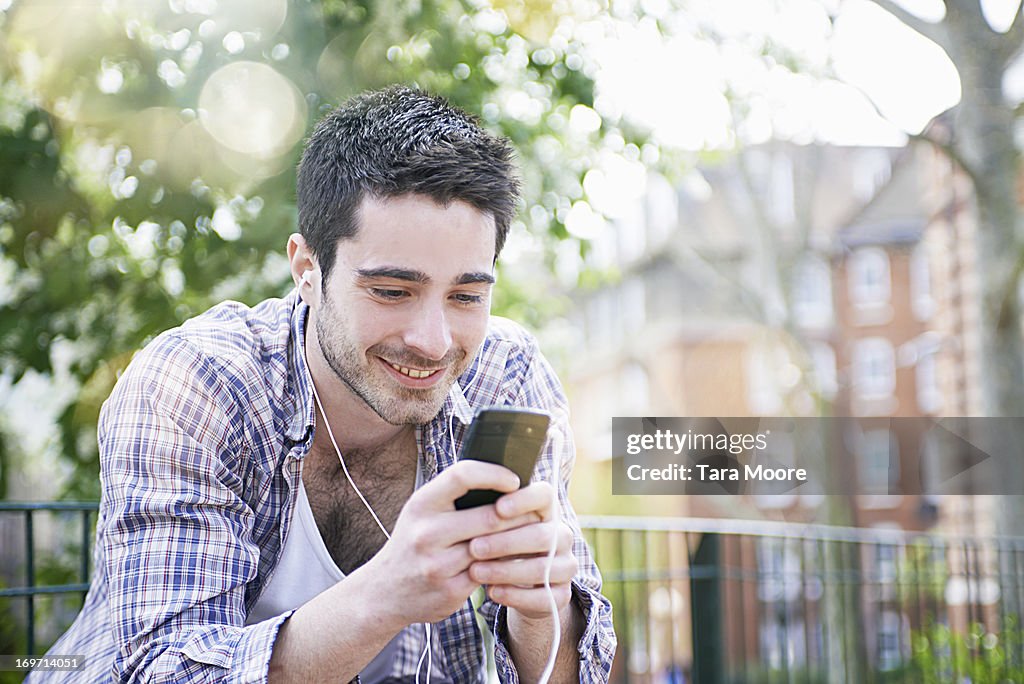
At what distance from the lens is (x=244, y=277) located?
388 cm

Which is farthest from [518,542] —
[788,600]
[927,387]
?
[927,387]

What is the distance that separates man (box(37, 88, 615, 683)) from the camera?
155 cm

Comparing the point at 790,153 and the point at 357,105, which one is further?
the point at 790,153

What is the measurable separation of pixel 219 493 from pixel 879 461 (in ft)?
115

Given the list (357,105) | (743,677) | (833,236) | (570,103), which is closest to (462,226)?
(357,105)

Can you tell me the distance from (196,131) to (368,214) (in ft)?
6.52

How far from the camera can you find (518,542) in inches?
58.2

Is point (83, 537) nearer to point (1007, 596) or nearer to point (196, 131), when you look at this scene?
point (196, 131)

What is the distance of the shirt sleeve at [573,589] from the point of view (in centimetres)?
195

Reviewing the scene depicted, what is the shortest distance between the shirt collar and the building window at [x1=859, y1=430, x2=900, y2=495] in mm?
Answer: 33339

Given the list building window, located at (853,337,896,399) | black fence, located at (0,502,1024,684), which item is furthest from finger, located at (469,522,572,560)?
building window, located at (853,337,896,399)

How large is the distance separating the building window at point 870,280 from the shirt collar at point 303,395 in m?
33.8

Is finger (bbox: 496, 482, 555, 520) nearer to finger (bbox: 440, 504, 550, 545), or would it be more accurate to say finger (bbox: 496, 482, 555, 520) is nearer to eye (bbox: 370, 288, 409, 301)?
finger (bbox: 440, 504, 550, 545)

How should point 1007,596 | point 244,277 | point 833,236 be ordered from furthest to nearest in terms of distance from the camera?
point 833,236 → point 1007,596 → point 244,277
